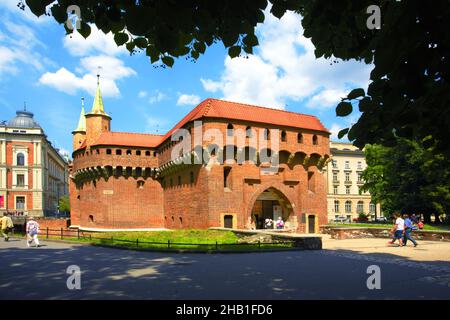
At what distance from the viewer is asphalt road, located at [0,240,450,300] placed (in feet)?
24.7

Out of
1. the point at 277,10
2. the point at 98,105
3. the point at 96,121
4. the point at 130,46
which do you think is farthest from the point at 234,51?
the point at 98,105

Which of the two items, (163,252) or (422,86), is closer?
(422,86)

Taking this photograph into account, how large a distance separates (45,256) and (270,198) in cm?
2608

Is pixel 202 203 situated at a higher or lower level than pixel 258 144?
lower

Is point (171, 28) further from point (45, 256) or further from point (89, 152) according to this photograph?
point (89, 152)

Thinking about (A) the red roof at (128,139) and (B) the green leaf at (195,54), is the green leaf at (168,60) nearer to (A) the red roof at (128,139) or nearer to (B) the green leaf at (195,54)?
(B) the green leaf at (195,54)

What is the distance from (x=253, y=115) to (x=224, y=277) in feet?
79.6

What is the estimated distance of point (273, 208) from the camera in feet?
124

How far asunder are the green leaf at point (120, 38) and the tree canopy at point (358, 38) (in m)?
0.01

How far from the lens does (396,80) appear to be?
3742mm

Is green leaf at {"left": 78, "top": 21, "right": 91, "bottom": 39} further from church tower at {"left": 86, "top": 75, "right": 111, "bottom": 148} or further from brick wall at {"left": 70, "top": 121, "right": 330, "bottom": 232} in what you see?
church tower at {"left": 86, "top": 75, "right": 111, "bottom": 148}

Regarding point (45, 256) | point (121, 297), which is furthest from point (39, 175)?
point (121, 297)

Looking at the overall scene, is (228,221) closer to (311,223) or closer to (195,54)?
(311,223)

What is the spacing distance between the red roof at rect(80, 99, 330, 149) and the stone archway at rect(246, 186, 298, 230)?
624 centimetres
